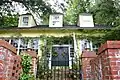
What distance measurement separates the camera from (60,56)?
13.4 m

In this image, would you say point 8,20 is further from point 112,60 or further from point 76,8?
point 112,60

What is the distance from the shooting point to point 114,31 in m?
11.6

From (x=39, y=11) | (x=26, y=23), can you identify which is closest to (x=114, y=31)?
(x=26, y=23)

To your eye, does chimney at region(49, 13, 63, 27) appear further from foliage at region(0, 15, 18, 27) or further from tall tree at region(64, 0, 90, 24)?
foliage at region(0, 15, 18, 27)

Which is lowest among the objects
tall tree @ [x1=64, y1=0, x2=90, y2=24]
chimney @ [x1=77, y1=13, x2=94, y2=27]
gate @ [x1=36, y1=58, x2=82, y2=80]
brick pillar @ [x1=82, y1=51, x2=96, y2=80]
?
gate @ [x1=36, y1=58, x2=82, y2=80]

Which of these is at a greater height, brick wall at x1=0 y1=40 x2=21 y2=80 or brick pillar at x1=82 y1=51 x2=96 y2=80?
brick wall at x1=0 y1=40 x2=21 y2=80

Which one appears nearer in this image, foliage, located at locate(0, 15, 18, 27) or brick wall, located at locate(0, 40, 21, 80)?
brick wall, located at locate(0, 40, 21, 80)

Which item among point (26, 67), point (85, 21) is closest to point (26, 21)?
point (85, 21)

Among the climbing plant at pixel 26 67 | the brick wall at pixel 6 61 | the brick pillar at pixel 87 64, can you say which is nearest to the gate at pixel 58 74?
the brick pillar at pixel 87 64

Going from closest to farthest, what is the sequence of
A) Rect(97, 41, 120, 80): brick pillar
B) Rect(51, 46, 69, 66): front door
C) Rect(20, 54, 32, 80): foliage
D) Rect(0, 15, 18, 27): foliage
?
1. Rect(97, 41, 120, 80): brick pillar
2. Rect(20, 54, 32, 80): foliage
3. Rect(51, 46, 69, 66): front door
4. Rect(0, 15, 18, 27): foliage

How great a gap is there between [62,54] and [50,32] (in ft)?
6.61

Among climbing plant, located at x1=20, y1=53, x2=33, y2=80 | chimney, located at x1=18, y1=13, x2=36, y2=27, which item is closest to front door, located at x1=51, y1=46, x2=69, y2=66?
chimney, located at x1=18, y1=13, x2=36, y2=27

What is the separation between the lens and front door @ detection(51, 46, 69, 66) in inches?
514

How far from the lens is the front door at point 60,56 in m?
13.1
